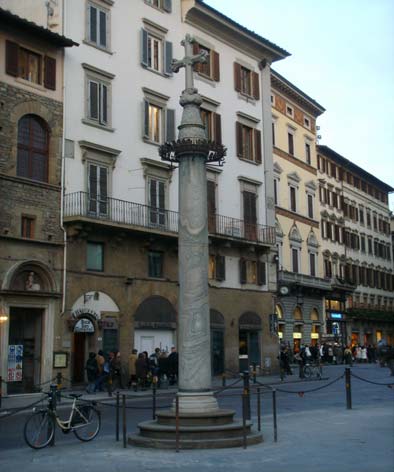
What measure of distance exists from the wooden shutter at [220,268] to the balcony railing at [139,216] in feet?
4.25

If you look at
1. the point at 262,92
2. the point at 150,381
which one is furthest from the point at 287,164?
the point at 150,381

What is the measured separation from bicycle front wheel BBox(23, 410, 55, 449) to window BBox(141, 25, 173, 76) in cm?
2361

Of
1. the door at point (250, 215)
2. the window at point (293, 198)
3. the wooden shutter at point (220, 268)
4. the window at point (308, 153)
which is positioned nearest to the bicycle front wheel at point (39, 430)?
the wooden shutter at point (220, 268)

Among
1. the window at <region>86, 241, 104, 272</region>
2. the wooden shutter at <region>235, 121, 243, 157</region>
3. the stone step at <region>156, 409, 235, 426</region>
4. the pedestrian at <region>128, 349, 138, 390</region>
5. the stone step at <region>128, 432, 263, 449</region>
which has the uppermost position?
the wooden shutter at <region>235, 121, 243, 157</region>

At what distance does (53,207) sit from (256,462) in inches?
759

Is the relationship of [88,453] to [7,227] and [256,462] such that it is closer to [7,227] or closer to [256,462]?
[256,462]

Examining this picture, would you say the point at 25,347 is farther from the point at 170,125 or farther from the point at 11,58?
the point at 170,125

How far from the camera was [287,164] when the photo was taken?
50.4 metres

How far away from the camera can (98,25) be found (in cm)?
3247

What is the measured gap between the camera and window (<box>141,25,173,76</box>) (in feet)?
114

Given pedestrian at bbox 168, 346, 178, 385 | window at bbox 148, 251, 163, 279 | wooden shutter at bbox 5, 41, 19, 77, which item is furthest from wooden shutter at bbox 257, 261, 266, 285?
wooden shutter at bbox 5, 41, 19, 77

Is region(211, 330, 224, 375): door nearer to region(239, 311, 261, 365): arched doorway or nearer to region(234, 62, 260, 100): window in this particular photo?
region(239, 311, 261, 365): arched doorway

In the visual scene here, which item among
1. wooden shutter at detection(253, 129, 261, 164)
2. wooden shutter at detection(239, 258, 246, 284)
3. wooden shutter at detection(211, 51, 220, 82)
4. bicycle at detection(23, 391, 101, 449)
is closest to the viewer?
bicycle at detection(23, 391, 101, 449)

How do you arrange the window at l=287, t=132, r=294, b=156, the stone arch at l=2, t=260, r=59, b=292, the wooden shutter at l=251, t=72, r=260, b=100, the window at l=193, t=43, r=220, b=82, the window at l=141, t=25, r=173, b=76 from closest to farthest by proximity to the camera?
the stone arch at l=2, t=260, r=59, b=292 < the window at l=141, t=25, r=173, b=76 < the window at l=193, t=43, r=220, b=82 < the wooden shutter at l=251, t=72, r=260, b=100 < the window at l=287, t=132, r=294, b=156
